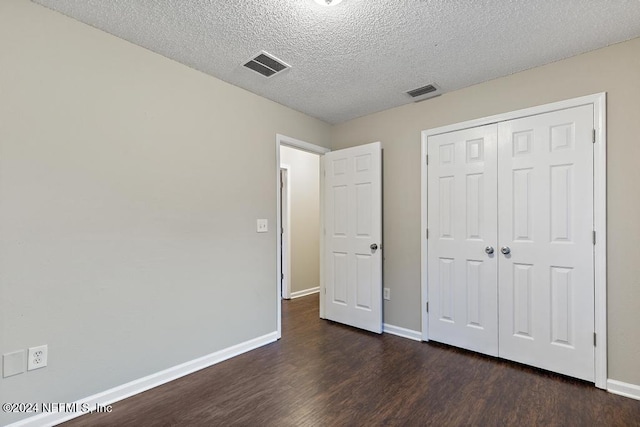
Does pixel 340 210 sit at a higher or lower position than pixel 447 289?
higher

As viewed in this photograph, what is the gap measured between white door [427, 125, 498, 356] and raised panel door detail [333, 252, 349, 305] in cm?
95

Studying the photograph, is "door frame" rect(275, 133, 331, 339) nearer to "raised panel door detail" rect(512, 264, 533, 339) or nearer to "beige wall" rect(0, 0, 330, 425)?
"beige wall" rect(0, 0, 330, 425)

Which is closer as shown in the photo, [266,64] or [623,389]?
[623,389]

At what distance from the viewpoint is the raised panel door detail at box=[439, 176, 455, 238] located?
2.86m

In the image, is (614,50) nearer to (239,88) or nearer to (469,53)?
(469,53)

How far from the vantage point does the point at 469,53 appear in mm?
2229

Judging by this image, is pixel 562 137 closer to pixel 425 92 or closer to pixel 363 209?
pixel 425 92

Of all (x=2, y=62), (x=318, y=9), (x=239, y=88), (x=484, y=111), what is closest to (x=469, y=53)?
(x=484, y=111)

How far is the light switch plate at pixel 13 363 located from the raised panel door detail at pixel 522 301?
339 centimetres

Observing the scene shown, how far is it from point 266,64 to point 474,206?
2.17 meters

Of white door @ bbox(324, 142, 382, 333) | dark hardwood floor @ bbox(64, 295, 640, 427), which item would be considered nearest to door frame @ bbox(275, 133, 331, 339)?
white door @ bbox(324, 142, 382, 333)

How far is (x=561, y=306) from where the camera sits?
7.55ft

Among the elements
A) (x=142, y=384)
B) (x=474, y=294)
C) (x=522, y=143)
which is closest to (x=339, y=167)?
(x=522, y=143)

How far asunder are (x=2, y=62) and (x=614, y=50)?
12.7 feet
